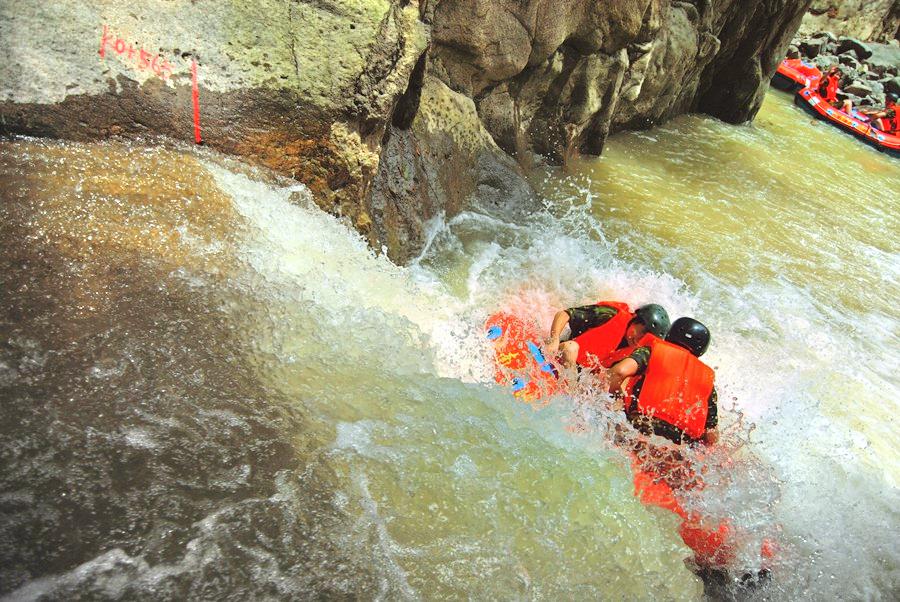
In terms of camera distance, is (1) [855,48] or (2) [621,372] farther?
(1) [855,48]

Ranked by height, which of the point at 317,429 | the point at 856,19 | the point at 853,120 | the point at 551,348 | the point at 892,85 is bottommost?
the point at 551,348

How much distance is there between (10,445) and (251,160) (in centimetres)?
235

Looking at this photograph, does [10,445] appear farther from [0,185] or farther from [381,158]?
[381,158]

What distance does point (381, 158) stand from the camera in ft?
15.5

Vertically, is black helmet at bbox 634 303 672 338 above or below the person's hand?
above

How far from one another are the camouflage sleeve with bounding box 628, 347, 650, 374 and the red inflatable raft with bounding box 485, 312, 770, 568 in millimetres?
462

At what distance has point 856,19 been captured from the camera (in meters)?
20.0

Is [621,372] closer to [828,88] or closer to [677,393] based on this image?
[677,393]

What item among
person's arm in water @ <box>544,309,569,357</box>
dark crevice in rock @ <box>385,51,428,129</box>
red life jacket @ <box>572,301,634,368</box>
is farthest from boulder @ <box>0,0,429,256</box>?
red life jacket @ <box>572,301,634,368</box>

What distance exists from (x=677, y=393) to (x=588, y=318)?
902 mm

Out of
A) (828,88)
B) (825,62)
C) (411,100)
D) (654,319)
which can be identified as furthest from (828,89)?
(654,319)

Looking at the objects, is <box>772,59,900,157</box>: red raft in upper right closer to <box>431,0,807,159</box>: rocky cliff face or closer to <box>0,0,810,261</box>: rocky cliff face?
<box>431,0,807,159</box>: rocky cliff face

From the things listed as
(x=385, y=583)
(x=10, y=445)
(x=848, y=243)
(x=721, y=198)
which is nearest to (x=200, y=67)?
(x=10, y=445)

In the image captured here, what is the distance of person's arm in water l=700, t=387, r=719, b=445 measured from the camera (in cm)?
351
